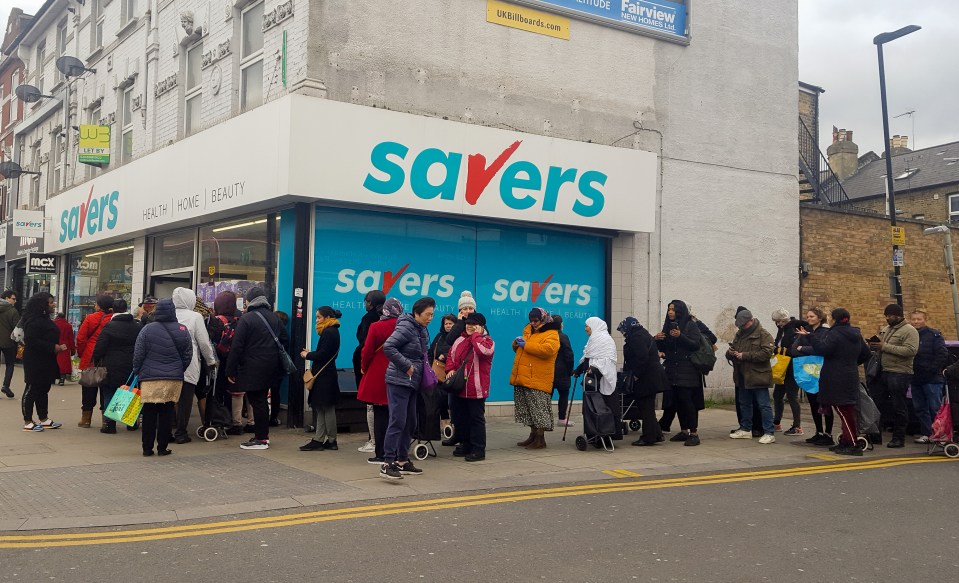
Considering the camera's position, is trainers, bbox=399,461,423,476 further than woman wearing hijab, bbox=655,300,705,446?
No

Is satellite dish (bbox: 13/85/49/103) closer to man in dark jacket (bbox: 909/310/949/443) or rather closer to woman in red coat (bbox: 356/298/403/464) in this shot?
woman in red coat (bbox: 356/298/403/464)

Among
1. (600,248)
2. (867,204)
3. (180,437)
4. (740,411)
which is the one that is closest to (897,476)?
(740,411)

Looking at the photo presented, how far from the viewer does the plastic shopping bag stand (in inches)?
429

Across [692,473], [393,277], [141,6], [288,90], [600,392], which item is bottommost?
[692,473]

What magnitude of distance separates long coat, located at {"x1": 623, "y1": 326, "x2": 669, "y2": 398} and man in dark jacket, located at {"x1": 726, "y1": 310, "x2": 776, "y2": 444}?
114 centimetres

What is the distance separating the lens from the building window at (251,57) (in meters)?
13.5

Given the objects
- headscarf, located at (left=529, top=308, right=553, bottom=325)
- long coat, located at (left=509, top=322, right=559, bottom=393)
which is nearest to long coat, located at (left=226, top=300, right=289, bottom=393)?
long coat, located at (left=509, top=322, right=559, bottom=393)

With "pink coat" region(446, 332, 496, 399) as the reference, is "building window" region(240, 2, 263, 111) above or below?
above

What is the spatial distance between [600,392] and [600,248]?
534cm

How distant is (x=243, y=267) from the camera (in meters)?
13.7

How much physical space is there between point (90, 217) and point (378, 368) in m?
12.8

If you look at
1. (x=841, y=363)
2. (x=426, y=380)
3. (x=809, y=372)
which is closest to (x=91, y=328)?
(x=426, y=380)

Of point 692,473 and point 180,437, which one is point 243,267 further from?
point 692,473

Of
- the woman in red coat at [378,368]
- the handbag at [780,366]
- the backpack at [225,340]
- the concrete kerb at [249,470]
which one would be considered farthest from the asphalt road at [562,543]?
the backpack at [225,340]
